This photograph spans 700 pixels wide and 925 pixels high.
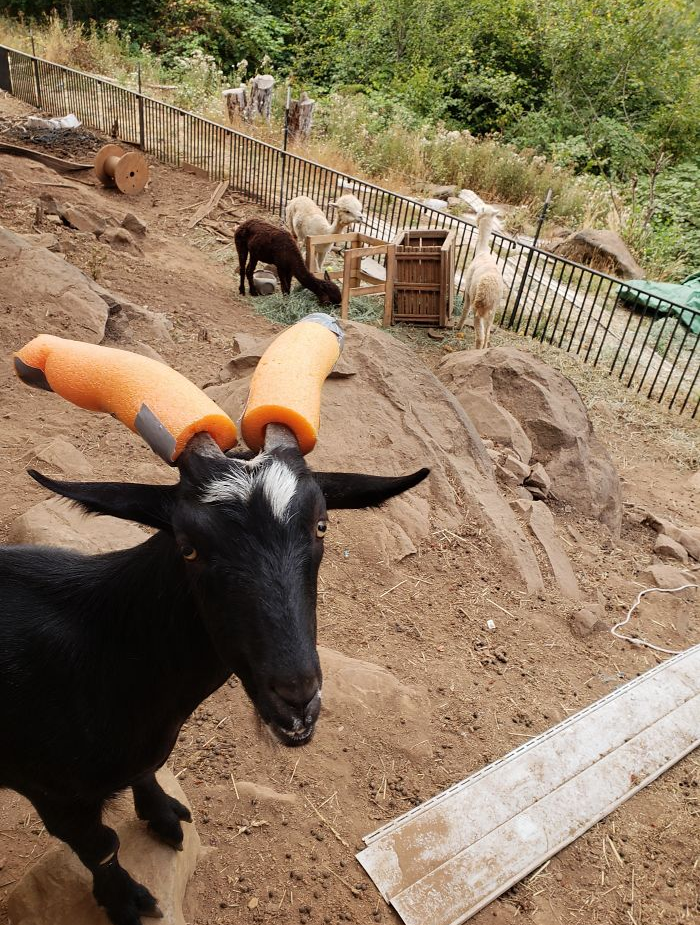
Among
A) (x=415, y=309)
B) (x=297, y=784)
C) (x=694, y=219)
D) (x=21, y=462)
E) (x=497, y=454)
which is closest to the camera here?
(x=297, y=784)

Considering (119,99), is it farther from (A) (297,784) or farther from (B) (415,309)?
(A) (297,784)

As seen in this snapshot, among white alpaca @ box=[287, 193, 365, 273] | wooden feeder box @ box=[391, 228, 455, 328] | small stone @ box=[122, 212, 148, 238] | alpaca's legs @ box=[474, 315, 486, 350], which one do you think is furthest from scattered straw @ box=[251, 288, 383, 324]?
small stone @ box=[122, 212, 148, 238]

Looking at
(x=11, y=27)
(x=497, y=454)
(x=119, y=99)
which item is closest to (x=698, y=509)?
(x=497, y=454)

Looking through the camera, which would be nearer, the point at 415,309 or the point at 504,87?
the point at 415,309

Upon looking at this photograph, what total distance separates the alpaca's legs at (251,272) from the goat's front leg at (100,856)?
898 cm

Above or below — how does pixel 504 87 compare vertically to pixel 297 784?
above

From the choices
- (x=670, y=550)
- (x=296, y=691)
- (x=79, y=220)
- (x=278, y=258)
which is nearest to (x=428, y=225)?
(x=278, y=258)

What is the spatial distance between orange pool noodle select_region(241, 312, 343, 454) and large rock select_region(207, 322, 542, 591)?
107 inches

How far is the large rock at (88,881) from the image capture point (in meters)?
2.41

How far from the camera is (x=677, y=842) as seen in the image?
3.44m

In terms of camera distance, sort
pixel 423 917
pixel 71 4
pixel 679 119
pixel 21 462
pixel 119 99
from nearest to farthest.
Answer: pixel 423 917
pixel 21 462
pixel 119 99
pixel 679 119
pixel 71 4

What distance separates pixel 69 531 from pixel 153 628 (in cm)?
191

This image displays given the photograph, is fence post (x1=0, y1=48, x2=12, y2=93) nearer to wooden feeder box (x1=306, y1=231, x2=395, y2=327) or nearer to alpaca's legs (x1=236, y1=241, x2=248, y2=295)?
alpaca's legs (x1=236, y1=241, x2=248, y2=295)

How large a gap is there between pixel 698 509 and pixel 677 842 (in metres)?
4.79
